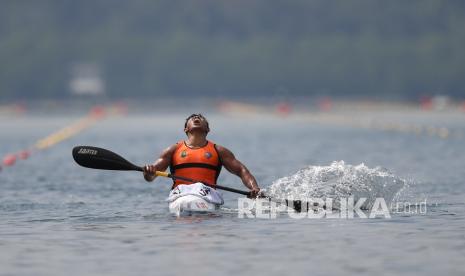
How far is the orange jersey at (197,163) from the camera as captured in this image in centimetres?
1934

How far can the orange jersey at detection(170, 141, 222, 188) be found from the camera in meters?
19.3

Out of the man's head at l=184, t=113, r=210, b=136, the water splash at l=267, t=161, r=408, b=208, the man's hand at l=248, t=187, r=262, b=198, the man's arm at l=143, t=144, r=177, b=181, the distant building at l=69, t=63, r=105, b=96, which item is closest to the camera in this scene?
the man's hand at l=248, t=187, r=262, b=198

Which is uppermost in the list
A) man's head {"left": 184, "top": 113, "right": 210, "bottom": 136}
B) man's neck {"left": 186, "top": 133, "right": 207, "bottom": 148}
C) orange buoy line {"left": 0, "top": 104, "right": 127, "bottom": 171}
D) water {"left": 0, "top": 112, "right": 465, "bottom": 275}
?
orange buoy line {"left": 0, "top": 104, "right": 127, "bottom": 171}

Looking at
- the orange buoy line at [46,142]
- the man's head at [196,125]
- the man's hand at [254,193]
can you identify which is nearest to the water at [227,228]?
the man's hand at [254,193]

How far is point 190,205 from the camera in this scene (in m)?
18.8

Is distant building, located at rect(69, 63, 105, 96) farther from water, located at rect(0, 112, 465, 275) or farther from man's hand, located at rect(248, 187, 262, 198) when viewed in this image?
man's hand, located at rect(248, 187, 262, 198)

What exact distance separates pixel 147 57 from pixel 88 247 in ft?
587

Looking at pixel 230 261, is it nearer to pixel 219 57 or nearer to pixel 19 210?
pixel 19 210

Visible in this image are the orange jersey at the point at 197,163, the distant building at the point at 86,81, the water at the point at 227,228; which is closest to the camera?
the water at the point at 227,228

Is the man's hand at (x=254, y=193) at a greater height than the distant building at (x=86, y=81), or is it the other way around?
the distant building at (x=86, y=81)

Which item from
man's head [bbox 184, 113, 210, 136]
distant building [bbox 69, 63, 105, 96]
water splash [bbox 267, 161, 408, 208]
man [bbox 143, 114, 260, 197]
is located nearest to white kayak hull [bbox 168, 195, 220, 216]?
man [bbox 143, 114, 260, 197]

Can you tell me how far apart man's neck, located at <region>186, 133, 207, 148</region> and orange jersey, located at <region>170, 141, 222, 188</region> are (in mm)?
59

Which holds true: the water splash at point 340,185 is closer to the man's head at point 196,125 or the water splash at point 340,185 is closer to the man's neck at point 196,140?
the man's neck at point 196,140

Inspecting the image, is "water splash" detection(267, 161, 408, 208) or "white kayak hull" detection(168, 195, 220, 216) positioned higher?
"water splash" detection(267, 161, 408, 208)
